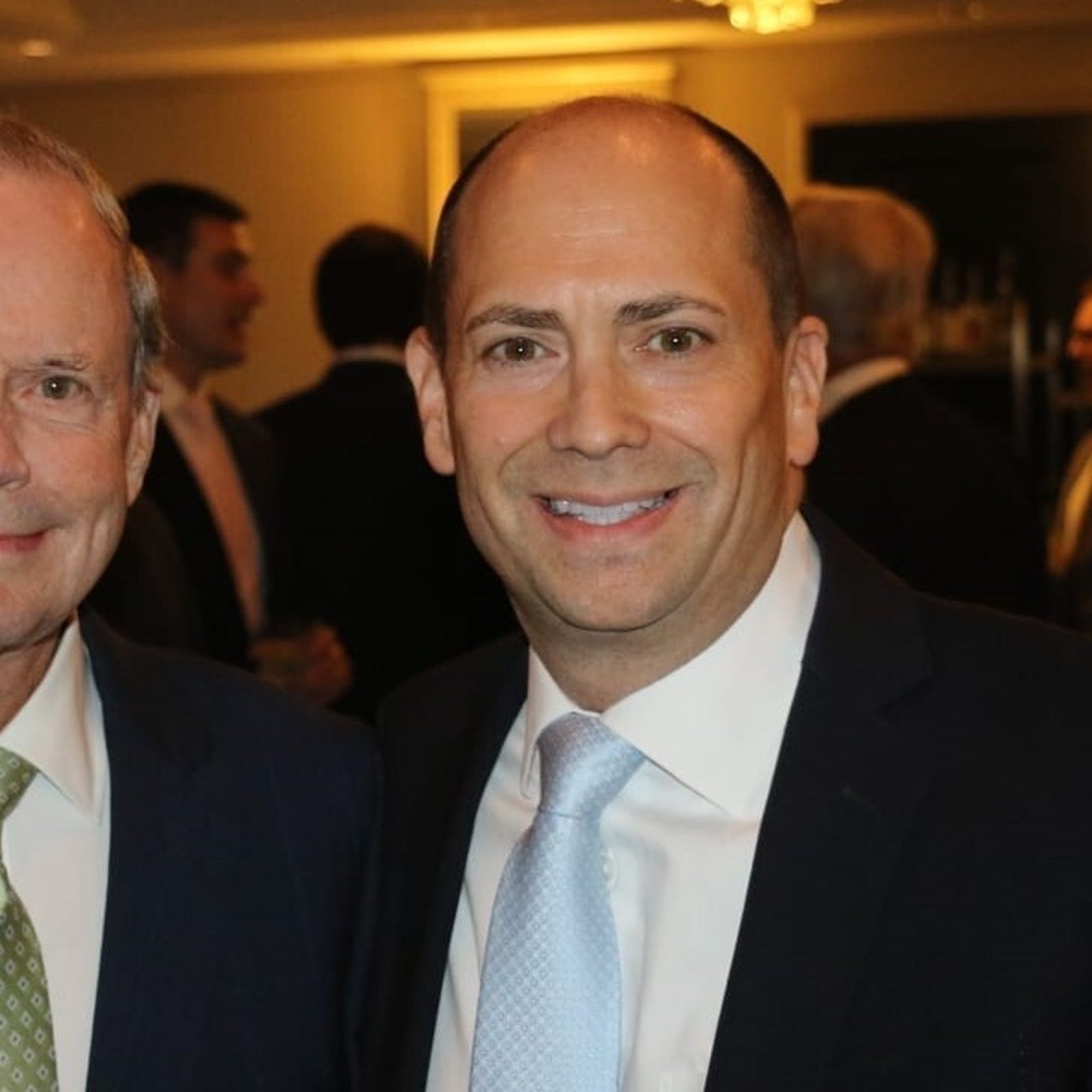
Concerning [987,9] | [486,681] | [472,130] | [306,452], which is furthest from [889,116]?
[486,681]

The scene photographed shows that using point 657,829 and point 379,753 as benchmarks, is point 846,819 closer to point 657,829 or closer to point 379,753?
point 657,829

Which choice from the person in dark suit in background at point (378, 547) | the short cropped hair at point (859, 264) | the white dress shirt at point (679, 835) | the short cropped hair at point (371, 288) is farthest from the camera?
the short cropped hair at point (371, 288)

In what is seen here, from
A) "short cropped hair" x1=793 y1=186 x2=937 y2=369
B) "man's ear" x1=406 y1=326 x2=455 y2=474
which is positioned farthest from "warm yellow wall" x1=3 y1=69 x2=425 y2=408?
"man's ear" x1=406 y1=326 x2=455 y2=474

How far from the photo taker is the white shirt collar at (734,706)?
191cm

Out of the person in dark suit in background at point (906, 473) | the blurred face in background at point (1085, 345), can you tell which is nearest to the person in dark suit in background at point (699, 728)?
the person in dark suit in background at point (906, 473)

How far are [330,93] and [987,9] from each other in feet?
9.36

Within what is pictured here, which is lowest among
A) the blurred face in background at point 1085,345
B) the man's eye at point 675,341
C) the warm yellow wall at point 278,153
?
the warm yellow wall at point 278,153

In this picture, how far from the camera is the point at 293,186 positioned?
8922 millimetres

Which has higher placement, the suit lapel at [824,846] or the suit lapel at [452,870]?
the suit lapel at [824,846]

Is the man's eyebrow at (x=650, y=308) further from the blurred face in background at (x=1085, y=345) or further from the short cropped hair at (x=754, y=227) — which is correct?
the blurred face in background at (x=1085, y=345)

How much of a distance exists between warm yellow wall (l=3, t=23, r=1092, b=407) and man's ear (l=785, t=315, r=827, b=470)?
6.33m

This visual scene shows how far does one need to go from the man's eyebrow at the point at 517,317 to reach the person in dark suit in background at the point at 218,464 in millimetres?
2018

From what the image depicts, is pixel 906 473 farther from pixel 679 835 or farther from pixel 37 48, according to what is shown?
pixel 37 48

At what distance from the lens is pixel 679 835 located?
1.90 m
